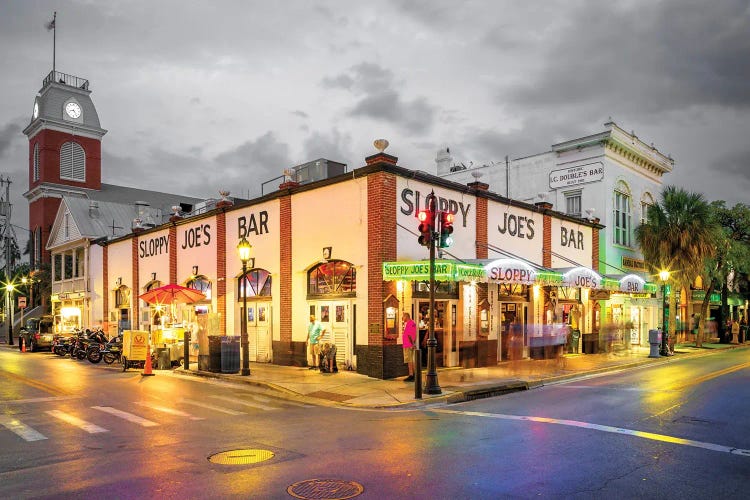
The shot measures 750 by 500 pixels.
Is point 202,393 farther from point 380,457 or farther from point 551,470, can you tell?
point 551,470

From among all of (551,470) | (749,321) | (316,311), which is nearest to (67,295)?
(316,311)

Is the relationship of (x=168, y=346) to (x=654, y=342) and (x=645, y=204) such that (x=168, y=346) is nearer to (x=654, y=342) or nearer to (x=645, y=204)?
(x=654, y=342)

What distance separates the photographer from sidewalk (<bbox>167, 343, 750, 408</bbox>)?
14.0 metres

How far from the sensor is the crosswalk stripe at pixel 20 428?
963 centimetres

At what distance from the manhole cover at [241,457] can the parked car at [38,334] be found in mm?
29532

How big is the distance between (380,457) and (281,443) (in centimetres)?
179

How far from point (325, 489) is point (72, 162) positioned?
55349 millimetres

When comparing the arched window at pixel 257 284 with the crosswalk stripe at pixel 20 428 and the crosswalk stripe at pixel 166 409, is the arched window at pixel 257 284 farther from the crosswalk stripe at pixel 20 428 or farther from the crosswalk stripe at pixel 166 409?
the crosswalk stripe at pixel 20 428

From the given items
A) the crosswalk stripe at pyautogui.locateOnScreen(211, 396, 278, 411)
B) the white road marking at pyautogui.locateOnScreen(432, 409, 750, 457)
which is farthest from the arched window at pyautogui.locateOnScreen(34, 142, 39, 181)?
the white road marking at pyautogui.locateOnScreen(432, 409, 750, 457)

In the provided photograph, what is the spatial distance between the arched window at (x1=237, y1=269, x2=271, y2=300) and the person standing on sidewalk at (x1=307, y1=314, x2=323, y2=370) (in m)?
4.07

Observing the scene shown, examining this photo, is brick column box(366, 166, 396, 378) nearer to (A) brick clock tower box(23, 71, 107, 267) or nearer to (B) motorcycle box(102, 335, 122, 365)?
(B) motorcycle box(102, 335, 122, 365)

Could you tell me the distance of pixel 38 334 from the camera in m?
33.4

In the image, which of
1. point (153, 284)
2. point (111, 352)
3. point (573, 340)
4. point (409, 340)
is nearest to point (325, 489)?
point (409, 340)

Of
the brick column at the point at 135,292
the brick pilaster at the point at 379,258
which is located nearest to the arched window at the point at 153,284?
the brick column at the point at 135,292
